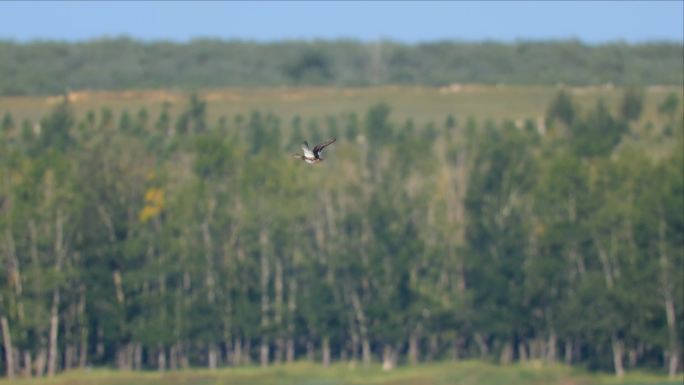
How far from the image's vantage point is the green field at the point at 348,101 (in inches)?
3598

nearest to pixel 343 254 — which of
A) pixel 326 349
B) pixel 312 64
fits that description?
pixel 326 349

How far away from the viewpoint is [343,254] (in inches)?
Result: 2467

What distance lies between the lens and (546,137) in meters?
67.0

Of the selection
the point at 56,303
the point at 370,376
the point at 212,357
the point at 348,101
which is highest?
the point at 348,101

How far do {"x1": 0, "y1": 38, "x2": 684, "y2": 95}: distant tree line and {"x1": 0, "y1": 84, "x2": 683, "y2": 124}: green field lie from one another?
327cm

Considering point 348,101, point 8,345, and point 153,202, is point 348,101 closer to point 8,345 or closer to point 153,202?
point 153,202

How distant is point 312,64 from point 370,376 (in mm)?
74276

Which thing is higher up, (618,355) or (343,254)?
(343,254)

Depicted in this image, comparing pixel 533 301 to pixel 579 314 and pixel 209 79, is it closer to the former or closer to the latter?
pixel 579 314

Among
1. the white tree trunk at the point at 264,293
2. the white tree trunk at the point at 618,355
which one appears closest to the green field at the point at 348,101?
the white tree trunk at the point at 264,293

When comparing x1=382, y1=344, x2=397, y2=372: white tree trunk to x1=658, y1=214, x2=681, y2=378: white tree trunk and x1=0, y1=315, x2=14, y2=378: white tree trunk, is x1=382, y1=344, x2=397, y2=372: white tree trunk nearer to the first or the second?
x1=658, y1=214, x2=681, y2=378: white tree trunk

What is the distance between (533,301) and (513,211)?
3.61 m

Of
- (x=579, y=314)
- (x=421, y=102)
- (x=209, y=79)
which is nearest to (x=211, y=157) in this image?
(x=579, y=314)

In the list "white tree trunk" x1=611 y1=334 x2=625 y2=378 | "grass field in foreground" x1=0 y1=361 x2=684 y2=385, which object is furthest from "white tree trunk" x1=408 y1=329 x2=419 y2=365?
"white tree trunk" x1=611 y1=334 x2=625 y2=378
